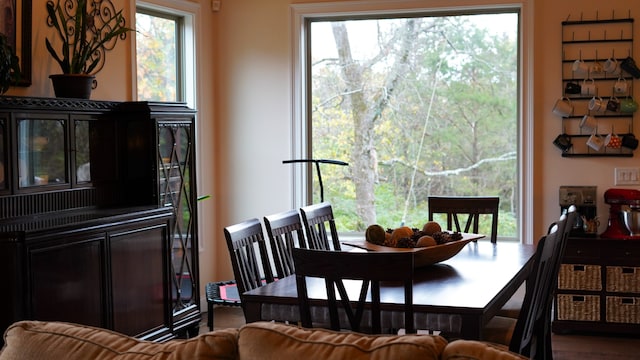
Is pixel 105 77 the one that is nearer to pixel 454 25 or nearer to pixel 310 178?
pixel 310 178

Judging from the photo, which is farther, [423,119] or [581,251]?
[423,119]

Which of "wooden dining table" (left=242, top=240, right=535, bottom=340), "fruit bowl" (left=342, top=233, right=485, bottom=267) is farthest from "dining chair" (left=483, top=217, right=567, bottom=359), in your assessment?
"fruit bowl" (left=342, top=233, right=485, bottom=267)

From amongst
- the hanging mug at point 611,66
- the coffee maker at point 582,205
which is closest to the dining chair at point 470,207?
the coffee maker at point 582,205

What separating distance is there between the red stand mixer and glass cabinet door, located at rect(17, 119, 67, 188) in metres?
3.36

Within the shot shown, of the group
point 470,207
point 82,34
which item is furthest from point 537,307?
point 82,34

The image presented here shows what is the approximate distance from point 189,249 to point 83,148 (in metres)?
0.95

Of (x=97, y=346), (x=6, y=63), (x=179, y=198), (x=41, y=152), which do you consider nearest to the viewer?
(x=97, y=346)

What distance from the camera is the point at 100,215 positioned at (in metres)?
4.09

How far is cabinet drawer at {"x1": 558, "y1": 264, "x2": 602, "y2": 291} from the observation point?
16.8 ft

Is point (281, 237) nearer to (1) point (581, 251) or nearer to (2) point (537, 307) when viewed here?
(2) point (537, 307)

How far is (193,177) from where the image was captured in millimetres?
5039

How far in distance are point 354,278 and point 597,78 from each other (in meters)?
3.36

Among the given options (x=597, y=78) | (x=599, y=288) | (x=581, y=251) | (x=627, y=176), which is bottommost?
(x=599, y=288)

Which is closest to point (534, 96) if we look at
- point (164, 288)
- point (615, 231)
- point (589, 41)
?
point (589, 41)
